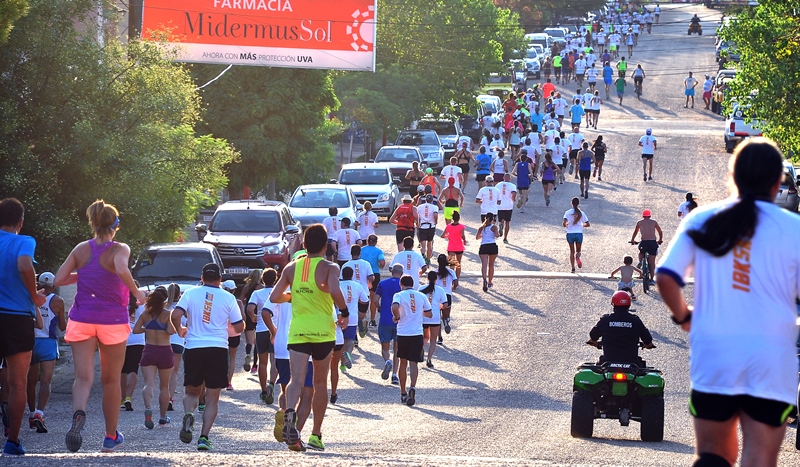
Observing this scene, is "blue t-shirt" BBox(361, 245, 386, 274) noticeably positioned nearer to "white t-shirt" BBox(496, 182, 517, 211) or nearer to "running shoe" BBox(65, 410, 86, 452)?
"white t-shirt" BBox(496, 182, 517, 211)

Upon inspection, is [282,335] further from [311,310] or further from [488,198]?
[488,198]

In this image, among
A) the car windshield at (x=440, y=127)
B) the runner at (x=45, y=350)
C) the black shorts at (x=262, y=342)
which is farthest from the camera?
the car windshield at (x=440, y=127)

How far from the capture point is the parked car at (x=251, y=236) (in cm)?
2506

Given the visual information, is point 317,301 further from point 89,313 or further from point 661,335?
point 661,335

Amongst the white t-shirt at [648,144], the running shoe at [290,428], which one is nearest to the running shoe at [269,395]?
the running shoe at [290,428]

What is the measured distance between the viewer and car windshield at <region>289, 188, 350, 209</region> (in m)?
30.2

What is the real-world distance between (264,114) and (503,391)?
20.2 metres

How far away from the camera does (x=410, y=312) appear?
1593 cm

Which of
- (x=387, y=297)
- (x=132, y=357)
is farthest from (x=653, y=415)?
(x=132, y=357)

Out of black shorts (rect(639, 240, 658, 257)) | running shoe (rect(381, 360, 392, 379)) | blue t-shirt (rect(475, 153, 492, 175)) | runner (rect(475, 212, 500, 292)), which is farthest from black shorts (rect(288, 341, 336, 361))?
blue t-shirt (rect(475, 153, 492, 175))

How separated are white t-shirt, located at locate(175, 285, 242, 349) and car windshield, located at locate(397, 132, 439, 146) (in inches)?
1295

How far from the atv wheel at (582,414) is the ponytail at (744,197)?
8.08 meters

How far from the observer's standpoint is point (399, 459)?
29.3 feet

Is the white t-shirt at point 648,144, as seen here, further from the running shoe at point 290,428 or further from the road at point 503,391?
the running shoe at point 290,428
